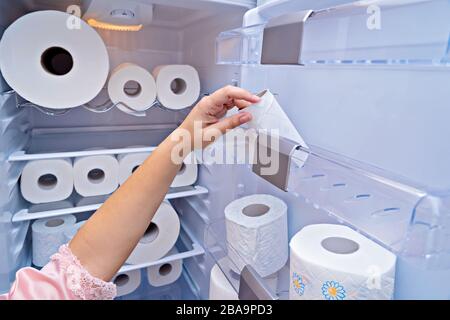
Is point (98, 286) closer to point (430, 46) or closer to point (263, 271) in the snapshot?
point (263, 271)

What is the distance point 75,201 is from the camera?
1046mm

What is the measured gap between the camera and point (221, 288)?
72cm

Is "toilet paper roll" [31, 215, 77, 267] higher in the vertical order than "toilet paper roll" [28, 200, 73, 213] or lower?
lower

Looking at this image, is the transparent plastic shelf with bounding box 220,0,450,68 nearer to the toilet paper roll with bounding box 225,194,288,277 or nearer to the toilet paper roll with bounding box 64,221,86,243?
the toilet paper roll with bounding box 225,194,288,277

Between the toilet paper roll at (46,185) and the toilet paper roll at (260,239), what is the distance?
1.81 feet

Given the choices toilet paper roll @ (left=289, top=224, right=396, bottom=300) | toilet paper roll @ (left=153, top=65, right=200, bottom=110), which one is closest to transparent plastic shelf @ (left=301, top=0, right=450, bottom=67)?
toilet paper roll @ (left=289, top=224, right=396, bottom=300)

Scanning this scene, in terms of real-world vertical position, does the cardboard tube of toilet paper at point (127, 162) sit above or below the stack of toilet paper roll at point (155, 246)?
above

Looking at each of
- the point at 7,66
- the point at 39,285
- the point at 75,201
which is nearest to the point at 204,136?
the point at 39,285

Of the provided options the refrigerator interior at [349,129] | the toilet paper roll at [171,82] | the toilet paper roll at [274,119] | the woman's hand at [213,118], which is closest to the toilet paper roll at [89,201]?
the refrigerator interior at [349,129]

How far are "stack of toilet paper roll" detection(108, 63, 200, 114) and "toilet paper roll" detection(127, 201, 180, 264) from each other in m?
0.35

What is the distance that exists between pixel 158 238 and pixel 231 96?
712mm

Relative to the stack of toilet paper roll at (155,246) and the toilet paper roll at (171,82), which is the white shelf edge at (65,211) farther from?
the toilet paper roll at (171,82)

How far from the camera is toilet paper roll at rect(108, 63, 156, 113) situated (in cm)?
96

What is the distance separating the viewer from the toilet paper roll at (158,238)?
1.06 meters
